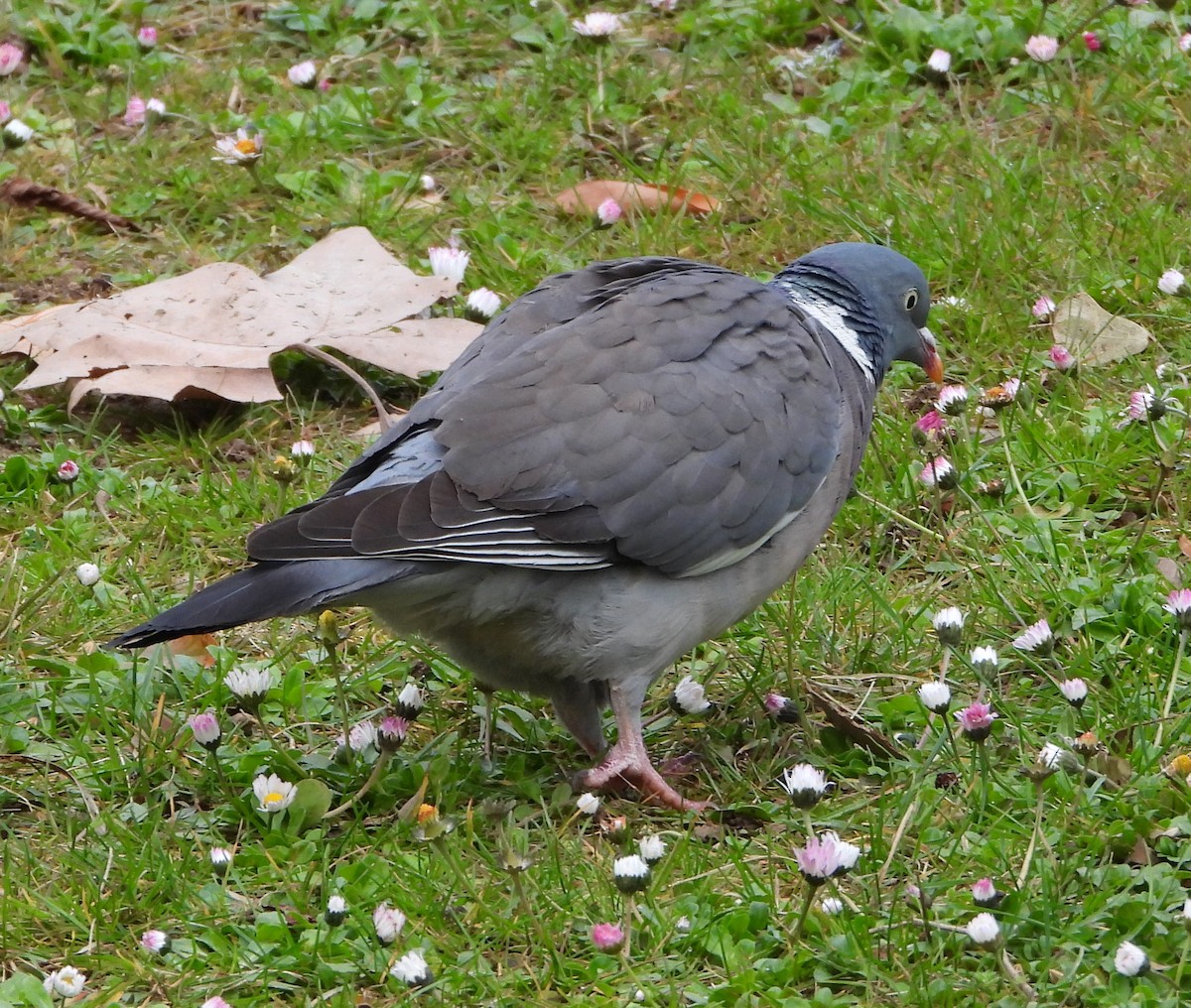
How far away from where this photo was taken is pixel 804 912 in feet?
9.96

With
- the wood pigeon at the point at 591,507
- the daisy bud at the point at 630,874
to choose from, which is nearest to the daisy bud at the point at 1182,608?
the wood pigeon at the point at 591,507

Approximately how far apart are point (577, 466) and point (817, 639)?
0.88m

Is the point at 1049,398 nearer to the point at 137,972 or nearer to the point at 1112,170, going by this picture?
A: the point at 1112,170

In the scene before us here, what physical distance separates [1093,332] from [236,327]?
2.47m

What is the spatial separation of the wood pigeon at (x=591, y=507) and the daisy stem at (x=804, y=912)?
1.91 ft

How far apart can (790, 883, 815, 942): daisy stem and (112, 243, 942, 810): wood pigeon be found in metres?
0.58

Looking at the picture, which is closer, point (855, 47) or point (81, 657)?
point (81, 657)

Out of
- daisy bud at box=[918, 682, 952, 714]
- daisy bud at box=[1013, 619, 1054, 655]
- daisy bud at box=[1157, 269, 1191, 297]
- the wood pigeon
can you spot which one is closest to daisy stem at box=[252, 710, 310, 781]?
the wood pigeon

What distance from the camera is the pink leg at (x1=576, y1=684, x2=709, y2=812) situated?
3676mm

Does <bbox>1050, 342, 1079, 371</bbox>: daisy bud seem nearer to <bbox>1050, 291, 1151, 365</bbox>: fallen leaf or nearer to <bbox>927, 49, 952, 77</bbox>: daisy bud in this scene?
<bbox>1050, 291, 1151, 365</bbox>: fallen leaf

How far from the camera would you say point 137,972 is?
3.14 meters

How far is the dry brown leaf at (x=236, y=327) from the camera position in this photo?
493cm

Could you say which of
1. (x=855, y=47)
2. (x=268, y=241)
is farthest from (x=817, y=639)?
(x=855, y=47)

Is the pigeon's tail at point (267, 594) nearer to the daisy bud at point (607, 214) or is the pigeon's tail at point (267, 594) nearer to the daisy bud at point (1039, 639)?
the daisy bud at point (1039, 639)
